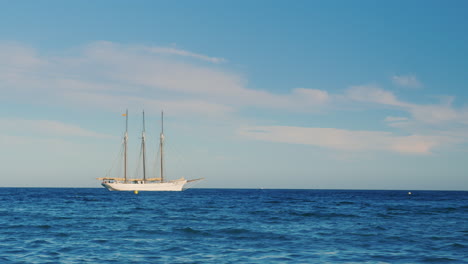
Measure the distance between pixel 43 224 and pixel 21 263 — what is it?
17122mm

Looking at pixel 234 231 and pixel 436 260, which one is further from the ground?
pixel 234 231

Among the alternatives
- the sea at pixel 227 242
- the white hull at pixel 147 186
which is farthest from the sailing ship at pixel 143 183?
the sea at pixel 227 242

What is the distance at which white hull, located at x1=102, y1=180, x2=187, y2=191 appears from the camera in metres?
134

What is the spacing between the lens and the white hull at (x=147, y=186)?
134m

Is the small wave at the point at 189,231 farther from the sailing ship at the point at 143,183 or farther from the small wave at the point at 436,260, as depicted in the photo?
the sailing ship at the point at 143,183

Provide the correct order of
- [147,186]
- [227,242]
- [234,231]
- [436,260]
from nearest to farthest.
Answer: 1. [436,260]
2. [227,242]
3. [234,231]
4. [147,186]

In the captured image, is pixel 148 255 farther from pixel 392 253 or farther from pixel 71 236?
pixel 392 253

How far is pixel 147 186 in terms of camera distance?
133875mm

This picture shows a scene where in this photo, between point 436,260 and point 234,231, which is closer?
point 436,260

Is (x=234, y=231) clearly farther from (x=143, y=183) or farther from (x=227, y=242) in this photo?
(x=143, y=183)

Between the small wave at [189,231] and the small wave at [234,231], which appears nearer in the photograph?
the small wave at [189,231]

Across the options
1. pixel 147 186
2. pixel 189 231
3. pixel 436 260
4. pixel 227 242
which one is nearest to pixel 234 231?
pixel 189 231

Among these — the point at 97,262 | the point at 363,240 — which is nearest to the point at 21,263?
the point at 97,262

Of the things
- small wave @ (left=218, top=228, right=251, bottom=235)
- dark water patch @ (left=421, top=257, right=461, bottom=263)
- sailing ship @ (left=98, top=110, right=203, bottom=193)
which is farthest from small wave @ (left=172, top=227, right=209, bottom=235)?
sailing ship @ (left=98, top=110, right=203, bottom=193)
